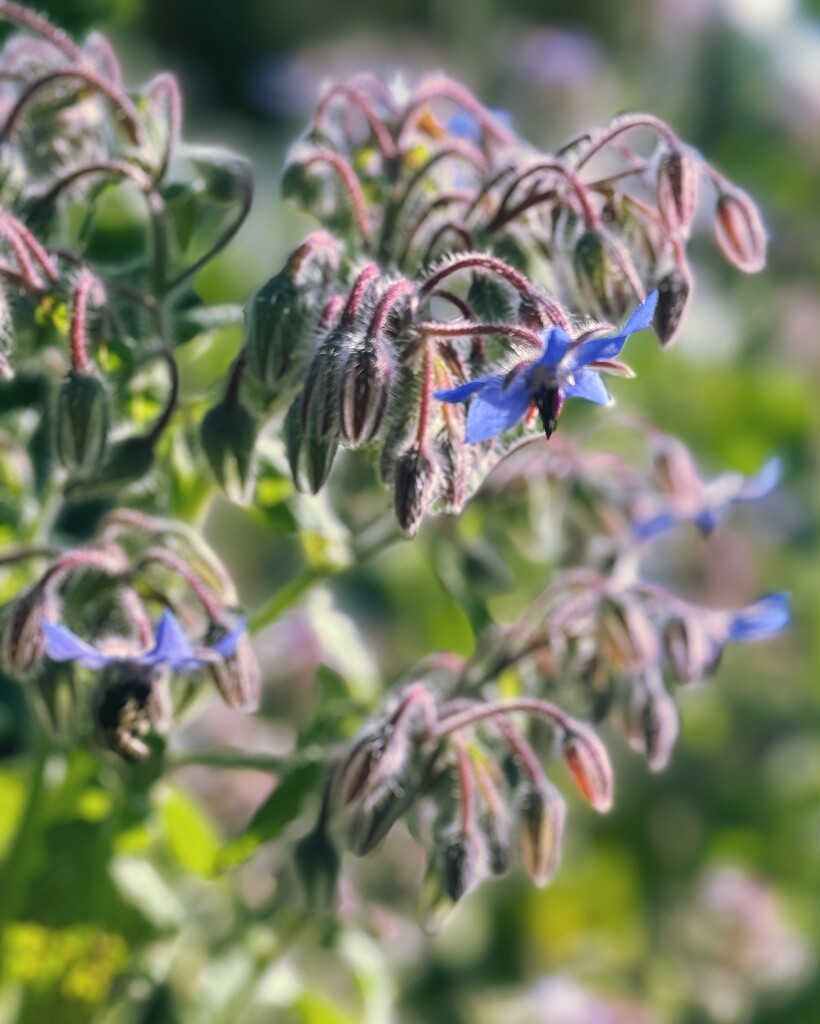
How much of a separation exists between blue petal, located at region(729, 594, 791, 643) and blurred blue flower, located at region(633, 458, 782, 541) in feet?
0.26

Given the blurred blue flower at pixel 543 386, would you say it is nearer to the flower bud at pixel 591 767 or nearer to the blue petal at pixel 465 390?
the blue petal at pixel 465 390

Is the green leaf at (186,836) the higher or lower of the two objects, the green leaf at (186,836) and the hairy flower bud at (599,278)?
the lower

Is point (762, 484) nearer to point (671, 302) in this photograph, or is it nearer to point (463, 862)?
point (671, 302)

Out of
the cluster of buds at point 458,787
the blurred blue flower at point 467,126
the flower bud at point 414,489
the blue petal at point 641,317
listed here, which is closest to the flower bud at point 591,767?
the cluster of buds at point 458,787

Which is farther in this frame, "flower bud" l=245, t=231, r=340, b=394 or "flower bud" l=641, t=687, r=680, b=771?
"flower bud" l=641, t=687, r=680, b=771

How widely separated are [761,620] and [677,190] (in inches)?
12.2

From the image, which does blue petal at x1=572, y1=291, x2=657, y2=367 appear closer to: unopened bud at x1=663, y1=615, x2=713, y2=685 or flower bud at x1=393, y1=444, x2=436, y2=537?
flower bud at x1=393, y1=444, x2=436, y2=537

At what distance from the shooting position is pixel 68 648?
32.5 inches

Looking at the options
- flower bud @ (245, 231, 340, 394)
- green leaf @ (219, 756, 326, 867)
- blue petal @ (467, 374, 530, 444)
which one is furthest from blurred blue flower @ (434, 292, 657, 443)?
green leaf @ (219, 756, 326, 867)

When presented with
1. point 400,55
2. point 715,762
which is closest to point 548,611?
point 715,762

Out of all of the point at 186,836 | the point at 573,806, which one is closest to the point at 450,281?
the point at 186,836

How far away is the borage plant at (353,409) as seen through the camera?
2.77 feet

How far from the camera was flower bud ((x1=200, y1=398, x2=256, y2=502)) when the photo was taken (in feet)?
3.00

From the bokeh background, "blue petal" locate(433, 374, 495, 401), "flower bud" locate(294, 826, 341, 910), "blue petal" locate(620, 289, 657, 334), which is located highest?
"blue petal" locate(620, 289, 657, 334)
